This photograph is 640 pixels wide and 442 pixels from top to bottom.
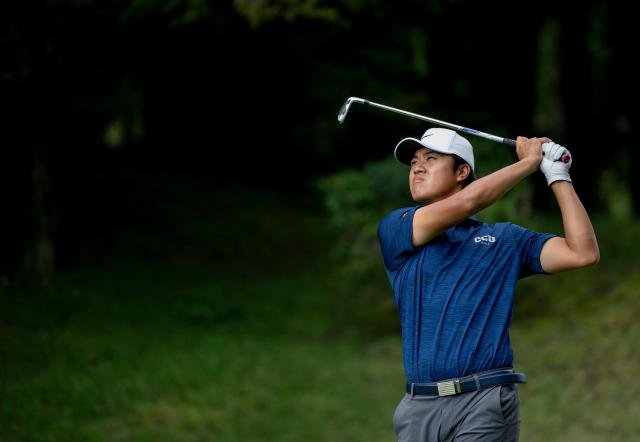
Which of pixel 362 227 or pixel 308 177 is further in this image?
pixel 308 177

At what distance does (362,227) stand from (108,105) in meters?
3.27

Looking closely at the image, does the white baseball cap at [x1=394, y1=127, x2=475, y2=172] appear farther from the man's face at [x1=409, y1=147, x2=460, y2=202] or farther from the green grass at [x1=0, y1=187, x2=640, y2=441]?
the green grass at [x1=0, y1=187, x2=640, y2=441]

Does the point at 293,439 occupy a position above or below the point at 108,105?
below

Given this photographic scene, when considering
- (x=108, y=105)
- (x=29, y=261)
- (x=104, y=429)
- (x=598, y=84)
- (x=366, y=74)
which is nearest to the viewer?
(x=104, y=429)

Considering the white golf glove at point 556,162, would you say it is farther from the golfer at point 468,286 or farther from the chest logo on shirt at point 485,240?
the chest logo on shirt at point 485,240

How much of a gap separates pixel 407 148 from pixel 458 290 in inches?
25.9

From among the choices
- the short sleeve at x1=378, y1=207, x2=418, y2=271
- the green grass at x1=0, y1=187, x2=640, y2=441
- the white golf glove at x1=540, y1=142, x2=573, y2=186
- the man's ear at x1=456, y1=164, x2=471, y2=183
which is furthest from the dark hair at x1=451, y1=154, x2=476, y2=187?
the green grass at x1=0, y1=187, x2=640, y2=441

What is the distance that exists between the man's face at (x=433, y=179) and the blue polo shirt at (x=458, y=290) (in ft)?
0.37

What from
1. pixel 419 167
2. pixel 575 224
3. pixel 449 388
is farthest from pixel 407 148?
pixel 449 388

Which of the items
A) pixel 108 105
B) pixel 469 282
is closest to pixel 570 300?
pixel 108 105

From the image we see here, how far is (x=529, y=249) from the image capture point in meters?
4.39

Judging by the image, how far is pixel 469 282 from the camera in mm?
4301

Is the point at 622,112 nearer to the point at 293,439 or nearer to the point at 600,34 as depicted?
the point at 600,34

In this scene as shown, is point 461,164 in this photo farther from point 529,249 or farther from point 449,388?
point 449,388
